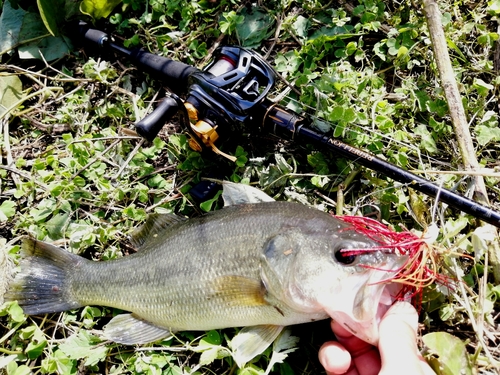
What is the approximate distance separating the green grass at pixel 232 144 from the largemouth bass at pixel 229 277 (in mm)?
192

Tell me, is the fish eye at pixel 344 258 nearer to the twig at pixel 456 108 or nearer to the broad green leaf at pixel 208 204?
the twig at pixel 456 108

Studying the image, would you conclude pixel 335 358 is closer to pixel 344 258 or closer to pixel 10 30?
pixel 344 258

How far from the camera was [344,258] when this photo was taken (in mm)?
2734

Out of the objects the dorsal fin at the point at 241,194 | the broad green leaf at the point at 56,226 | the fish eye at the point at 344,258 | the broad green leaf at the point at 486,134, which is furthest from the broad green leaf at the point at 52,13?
the broad green leaf at the point at 486,134

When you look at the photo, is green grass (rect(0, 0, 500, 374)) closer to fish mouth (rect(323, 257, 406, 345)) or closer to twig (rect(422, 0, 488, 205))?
twig (rect(422, 0, 488, 205))

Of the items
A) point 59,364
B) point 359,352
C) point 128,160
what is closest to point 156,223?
point 128,160

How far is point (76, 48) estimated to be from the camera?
434 centimetres

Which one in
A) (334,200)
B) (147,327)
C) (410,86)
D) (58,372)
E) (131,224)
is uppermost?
(410,86)

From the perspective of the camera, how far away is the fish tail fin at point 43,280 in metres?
3.54

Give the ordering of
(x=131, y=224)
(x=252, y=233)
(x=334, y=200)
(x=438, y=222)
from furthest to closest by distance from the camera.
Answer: (x=131, y=224), (x=334, y=200), (x=438, y=222), (x=252, y=233)

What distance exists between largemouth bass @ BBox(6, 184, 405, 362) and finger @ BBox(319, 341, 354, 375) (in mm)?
216

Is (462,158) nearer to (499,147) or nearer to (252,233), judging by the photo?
(499,147)

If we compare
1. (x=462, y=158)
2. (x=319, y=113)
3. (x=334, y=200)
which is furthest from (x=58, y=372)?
(x=462, y=158)

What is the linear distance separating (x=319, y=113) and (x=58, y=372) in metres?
2.59
